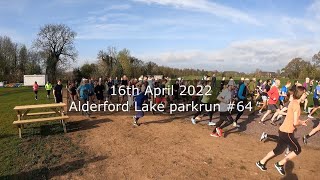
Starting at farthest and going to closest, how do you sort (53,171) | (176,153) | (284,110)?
(284,110), (176,153), (53,171)

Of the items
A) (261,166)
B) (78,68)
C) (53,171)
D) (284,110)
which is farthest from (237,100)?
(78,68)

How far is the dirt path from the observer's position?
6.70 m

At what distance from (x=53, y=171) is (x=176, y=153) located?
10.4 ft

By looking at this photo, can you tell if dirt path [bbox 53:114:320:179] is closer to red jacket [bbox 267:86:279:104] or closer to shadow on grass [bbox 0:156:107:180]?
shadow on grass [bbox 0:156:107:180]

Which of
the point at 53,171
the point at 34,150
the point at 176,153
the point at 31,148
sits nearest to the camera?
the point at 53,171

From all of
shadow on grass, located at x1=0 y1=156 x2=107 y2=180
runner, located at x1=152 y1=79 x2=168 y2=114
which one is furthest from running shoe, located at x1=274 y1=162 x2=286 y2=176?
runner, located at x1=152 y1=79 x2=168 y2=114

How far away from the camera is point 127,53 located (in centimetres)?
5078

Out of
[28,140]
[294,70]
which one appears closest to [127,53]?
[294,70]

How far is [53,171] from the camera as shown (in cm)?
682

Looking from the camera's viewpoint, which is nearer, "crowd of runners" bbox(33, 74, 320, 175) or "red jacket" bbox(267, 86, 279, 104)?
"crowd of runners" bbox(33, 74, 320, 175)

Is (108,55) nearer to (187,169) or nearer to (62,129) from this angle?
(62,129)

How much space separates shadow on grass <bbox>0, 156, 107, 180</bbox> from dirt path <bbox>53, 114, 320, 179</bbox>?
0.14 meters

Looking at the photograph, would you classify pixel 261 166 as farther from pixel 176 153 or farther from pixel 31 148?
pixel 31 148

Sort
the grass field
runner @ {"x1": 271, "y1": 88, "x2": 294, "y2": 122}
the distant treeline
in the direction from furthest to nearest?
the distant treeline → runner @ {"x1": 271, "y1": 88, "x2": 294, "y2": 122} → the grass field
